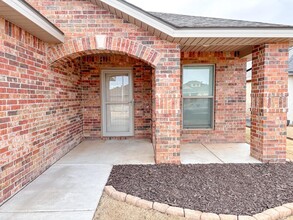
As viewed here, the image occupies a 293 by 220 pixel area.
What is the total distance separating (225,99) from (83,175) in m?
4.60

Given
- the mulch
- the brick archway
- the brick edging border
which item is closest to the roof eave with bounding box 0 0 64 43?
the brick archway

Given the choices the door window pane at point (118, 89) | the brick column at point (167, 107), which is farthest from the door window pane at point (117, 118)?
the brick column at point (167, 107)

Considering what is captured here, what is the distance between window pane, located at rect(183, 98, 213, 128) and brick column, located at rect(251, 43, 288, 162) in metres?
1.77

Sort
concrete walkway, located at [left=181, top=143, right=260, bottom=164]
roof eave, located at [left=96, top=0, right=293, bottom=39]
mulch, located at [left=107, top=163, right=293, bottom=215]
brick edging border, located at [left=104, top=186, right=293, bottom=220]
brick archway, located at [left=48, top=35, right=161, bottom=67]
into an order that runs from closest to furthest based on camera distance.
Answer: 1. brick edging border, located at [left=104, top=186, right=293, bottom=220]
2. mulch, located at [left=107, top=163, right=293, bottom=215]
3. roof eave, located at [left=96, top=0, right=293, bottom=39]
4. brick archway, located at [left=48, top=35, right=161, bottom=67]
5. concrete walkway, located at [left=181, top=143, right=260, bottom=164]

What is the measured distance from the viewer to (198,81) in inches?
237

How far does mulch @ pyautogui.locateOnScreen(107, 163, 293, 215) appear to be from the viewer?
8.78 ft

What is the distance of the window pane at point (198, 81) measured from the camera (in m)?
6.00

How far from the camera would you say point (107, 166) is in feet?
13.5

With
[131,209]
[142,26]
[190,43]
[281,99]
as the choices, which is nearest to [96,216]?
[131,209]

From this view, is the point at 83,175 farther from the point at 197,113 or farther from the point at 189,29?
the point at 197,113

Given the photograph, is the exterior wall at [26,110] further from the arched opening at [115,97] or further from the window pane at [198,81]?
the window pane at [198,81]

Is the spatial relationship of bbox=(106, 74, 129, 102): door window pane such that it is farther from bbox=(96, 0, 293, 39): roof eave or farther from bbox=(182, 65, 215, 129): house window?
bbox=(96, 0, 293, 39): roof eave

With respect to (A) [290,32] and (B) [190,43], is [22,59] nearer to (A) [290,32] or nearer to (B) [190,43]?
(B) [190,43]

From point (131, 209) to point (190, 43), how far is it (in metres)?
3.50
